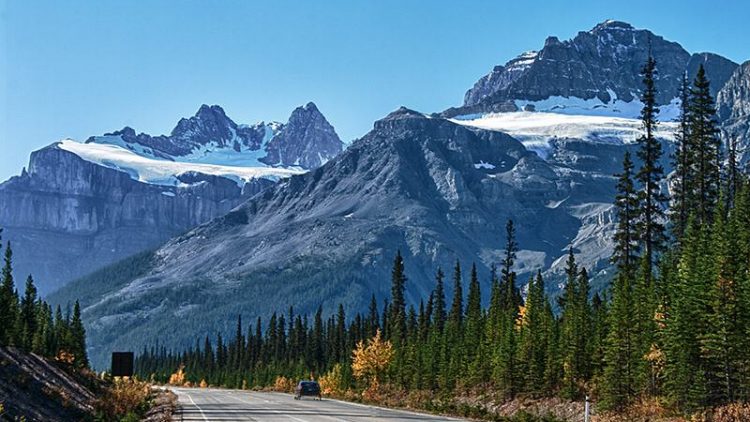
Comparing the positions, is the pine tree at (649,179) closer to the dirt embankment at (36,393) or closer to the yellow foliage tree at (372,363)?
the dirt embankment at (36,393)

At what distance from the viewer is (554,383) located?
192 ft

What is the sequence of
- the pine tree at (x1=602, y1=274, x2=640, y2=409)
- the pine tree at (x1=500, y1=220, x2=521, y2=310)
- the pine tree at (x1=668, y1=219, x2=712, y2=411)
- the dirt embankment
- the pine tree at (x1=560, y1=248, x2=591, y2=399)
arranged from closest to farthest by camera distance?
1. the dirt embankment
2. the pine tree at (x1=668, y1=219, x2=712, y2=411)
3. the pine tree at (x1=602, y1=274, x2=640, y2=409)
4. the pine tree at (x1=560, y1=248, x2=591, y2=399)
5. the pine tree at (x1=500, y1=220, x2=521, y2=310)

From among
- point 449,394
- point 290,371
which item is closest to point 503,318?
point 449,394

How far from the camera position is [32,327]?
339ft

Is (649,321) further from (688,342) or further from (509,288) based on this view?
(509,288)

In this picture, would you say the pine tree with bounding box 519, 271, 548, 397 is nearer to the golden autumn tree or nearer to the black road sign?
the black road sign

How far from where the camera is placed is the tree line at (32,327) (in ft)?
247

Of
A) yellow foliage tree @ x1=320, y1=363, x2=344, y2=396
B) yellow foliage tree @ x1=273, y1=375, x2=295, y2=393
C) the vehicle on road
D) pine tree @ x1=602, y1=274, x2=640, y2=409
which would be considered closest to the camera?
pine tree @ x1=602, y1=274, x2=640, y2=409

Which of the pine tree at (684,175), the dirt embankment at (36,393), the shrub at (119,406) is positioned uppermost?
the pine tree at (684,175)

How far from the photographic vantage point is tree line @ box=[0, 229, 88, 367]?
75.4 m

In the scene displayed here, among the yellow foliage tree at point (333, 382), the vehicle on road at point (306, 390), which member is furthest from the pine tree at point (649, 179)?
the yellow foliage tree at point (333, 382)

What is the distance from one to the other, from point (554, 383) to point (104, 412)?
2832 centimetres

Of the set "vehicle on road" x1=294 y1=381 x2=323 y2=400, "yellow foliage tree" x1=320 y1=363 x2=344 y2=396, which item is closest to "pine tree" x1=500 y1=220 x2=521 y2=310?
"yellow foliage tree" x1=320 y1=363 x2=344 y2=396

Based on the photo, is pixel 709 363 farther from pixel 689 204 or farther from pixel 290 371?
pixel 290 371
